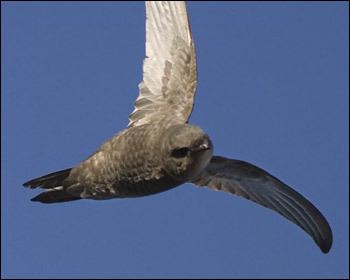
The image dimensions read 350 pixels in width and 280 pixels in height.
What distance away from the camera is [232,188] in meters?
6.82

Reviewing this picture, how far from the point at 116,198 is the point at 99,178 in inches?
7.1

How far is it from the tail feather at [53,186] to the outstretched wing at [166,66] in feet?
2.31

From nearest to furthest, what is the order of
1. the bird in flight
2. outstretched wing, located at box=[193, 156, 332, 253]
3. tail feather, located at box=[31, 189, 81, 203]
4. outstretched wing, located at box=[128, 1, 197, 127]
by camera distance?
the bird in flight → outstretched wing, located at box=[128, 1, 197, 127] → outstretched wing, located at box=[193, 156, 332, 253] → tail feather, located at box=[31, 189, 81, 203]

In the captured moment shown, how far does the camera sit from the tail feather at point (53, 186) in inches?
269

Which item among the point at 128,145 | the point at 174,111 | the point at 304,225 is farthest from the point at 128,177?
the point at 304,225

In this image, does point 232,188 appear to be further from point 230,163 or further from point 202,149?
point 202,149

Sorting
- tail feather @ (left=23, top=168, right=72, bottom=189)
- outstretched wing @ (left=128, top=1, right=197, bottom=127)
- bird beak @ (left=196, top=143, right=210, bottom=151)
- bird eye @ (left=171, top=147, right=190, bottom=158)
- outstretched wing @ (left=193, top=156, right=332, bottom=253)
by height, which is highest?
outstretched wing @ (left=128, top=1, right=197, bottom=127)

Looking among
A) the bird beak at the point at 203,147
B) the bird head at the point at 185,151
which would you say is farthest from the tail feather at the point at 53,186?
the bird beak at the point at 203,147

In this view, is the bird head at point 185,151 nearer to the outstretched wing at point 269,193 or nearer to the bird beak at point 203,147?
the bird beak at point 203,147

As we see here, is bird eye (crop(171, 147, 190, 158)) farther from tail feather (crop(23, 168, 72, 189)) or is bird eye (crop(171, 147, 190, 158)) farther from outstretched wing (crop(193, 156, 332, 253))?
tail feather (crop(23, 168, 72, 189))

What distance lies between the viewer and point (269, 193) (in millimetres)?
6832

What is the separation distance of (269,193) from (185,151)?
5.14 ft

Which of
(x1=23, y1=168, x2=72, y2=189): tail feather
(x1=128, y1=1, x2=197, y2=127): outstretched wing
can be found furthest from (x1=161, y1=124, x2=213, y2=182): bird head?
(x1=23, y1=168, x2=72, y2=189): tail feather

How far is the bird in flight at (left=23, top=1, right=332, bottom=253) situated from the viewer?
19.3ft
